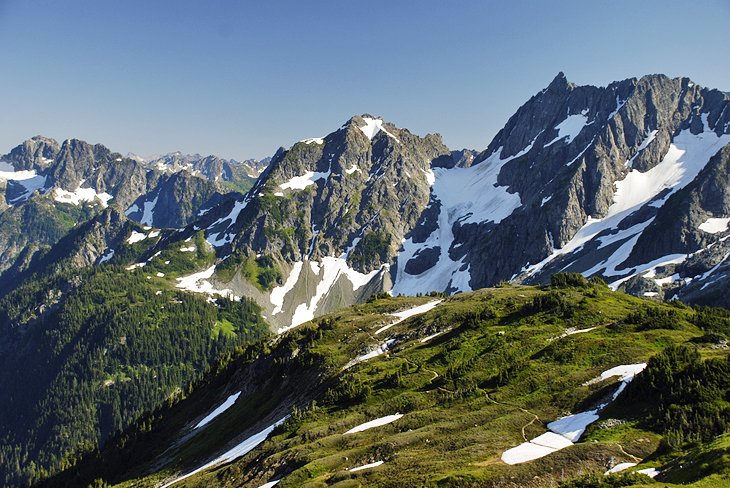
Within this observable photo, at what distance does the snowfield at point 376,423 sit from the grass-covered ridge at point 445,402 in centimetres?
111

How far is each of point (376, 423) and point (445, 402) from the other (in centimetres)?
747

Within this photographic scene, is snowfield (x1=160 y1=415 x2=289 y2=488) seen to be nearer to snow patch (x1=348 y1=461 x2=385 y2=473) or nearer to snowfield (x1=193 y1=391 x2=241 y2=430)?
snow patch (x1=348 y1=461 x2=385 y2=473)

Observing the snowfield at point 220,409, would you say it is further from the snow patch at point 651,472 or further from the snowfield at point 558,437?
the snow patch at point 651,472

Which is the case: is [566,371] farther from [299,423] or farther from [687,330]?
[299,423]

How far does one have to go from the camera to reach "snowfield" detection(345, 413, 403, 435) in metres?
52.5

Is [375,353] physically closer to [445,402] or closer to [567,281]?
[445,402]

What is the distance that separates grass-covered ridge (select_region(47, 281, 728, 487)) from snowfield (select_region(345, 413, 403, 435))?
3.63 feet

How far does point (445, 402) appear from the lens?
53250 mm

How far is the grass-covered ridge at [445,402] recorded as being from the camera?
35.2 metres

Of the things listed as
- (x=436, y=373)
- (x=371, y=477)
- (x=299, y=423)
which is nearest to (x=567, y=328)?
(x=436, y=373)

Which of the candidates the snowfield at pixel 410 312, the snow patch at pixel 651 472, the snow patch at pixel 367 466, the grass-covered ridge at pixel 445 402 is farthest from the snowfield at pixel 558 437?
the snowfield at pixel 410 312

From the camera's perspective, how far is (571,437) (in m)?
38.2

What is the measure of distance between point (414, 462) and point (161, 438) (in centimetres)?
8533

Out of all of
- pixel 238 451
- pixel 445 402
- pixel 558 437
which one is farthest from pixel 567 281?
pixel 558 437
